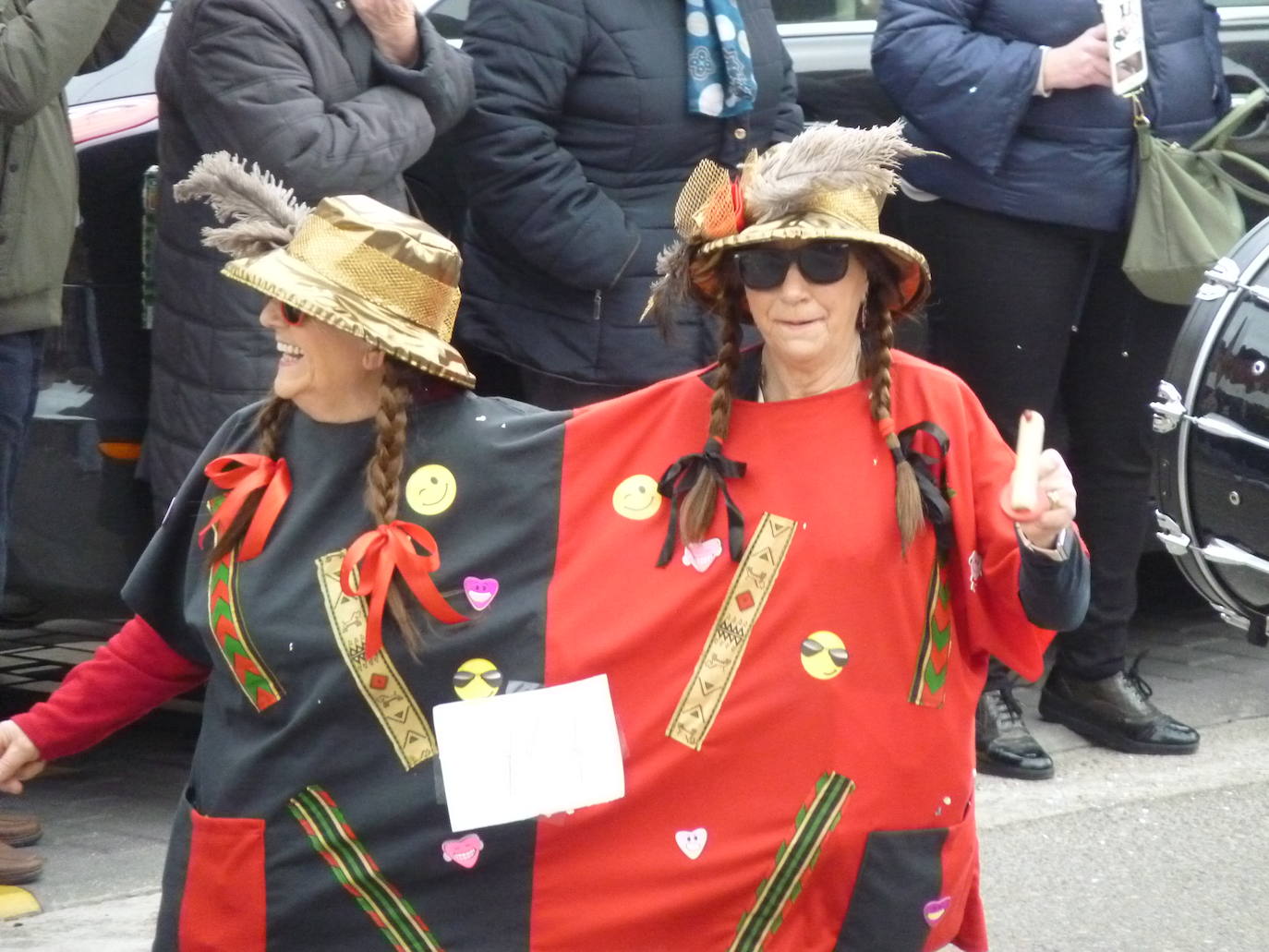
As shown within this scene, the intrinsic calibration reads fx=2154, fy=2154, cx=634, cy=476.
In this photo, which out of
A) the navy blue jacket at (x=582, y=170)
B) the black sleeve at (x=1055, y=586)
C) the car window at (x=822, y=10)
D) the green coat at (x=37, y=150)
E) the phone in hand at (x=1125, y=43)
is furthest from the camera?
the car window at (x=822, y=10)

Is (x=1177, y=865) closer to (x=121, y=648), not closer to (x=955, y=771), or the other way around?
(x=955, y=771)

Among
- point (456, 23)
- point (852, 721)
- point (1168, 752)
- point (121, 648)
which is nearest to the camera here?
point (852, 721)

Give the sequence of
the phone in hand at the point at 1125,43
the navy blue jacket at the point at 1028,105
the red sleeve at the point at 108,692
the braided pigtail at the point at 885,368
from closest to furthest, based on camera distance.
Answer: the braided pigtail at the point at 885,368 < the red sleeve at the point at 108,692 < the phone in hand at the point at 1125,43 < the navy blue jacket at the point at 1028,105

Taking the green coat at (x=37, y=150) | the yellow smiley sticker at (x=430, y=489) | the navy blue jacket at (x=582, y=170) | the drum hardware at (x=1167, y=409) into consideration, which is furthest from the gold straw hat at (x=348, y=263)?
the drum hardware at (x=1167, y=409)

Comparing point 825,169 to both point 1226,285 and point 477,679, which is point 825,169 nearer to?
point 477,679

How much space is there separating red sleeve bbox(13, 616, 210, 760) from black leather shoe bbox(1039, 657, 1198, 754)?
8.11ft

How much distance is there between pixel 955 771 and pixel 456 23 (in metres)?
2.31

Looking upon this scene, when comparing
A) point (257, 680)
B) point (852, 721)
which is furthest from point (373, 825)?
point (852, 721)

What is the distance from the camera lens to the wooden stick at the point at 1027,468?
236 cm

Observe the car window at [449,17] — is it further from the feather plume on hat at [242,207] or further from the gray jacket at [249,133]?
the feather plume on hat at [242,207]

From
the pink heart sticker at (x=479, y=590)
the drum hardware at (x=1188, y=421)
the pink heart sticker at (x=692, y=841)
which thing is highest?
the pink heart sticker at (x=479, y=590)

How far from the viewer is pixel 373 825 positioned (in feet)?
8.87

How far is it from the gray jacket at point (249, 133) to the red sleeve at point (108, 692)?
3.30 feet

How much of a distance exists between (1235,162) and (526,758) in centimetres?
246
